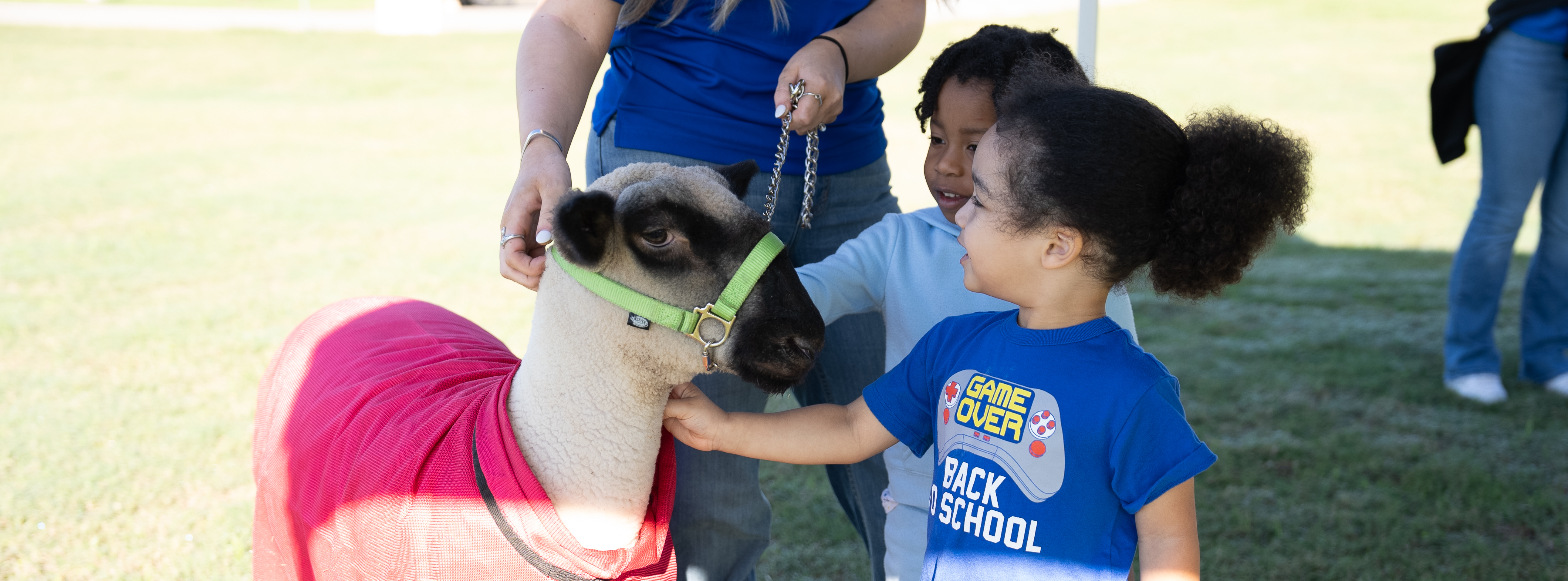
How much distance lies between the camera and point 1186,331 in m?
5.96

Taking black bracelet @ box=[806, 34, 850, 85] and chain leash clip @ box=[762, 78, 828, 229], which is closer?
chain leash clip @ box=[762, 78, 828, 229]

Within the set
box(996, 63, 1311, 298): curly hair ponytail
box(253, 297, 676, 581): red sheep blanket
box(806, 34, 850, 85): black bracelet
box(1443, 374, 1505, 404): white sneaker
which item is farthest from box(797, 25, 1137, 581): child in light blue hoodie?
box(1443, 374, 1505, 404): white sneaker

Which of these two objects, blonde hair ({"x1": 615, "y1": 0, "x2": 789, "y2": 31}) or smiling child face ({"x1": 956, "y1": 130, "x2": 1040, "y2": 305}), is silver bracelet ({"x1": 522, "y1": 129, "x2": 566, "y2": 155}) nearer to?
blonde hair ({"x1": 615, "y1": 0, "x2": 789, "y2": 31})

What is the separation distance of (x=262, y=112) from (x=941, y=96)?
13.9 m

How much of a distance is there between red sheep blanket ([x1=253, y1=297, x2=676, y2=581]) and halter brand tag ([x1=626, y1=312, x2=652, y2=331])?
0.31m

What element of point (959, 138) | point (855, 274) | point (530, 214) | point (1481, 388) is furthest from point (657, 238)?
point (1481, 388)

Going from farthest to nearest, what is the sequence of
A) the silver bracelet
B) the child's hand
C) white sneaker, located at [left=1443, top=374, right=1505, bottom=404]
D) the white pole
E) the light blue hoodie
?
white sneaker, located at [left=1443, top=374, right=1505, bottom=404]
the white pole
the light blue hoodie
the silver bracelet
the child's hand

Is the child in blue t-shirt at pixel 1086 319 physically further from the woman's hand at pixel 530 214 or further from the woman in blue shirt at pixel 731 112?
the woman's hand at pixel 530 214

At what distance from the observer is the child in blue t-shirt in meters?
1.59

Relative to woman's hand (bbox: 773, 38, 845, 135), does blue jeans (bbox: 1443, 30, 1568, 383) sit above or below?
below

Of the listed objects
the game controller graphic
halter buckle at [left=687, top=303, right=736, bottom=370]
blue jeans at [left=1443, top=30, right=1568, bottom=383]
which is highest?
halter buckle at [left=687, top=303, right=736, bottom=370]

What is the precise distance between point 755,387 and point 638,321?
0.58 m

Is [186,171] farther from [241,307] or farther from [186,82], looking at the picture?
[186,82]

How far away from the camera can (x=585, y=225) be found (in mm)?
1649
